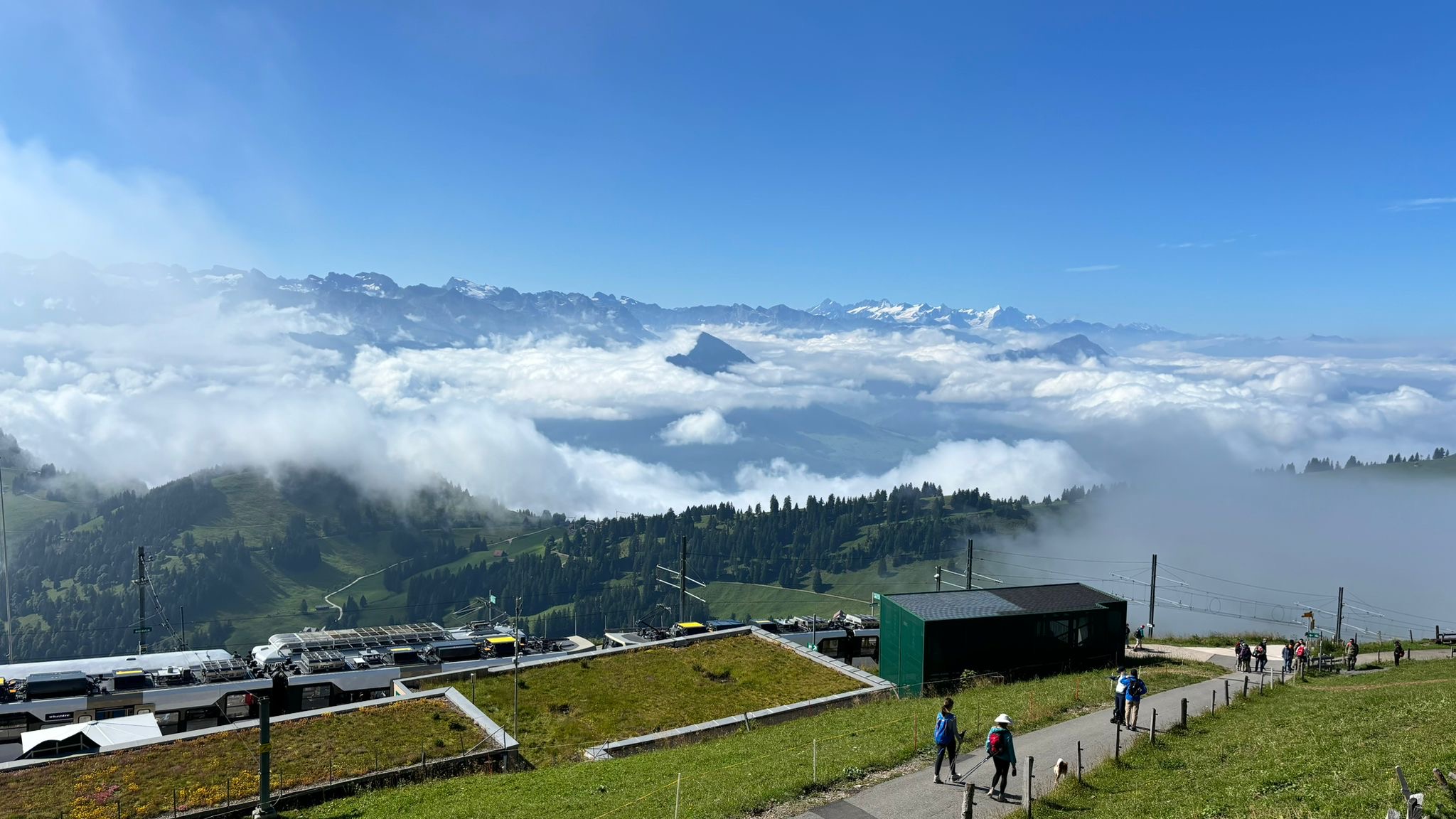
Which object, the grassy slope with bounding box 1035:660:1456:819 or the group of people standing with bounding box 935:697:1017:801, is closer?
the grassy slope with bounding box 1035:660:1456:819

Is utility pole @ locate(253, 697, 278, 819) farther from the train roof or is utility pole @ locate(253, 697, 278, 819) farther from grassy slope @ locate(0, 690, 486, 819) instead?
the train roof

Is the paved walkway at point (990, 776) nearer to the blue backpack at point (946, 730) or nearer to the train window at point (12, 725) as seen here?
the blue backpack at point (946, 730)

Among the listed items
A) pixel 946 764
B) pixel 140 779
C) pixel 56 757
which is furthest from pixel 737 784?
pixel 56 757

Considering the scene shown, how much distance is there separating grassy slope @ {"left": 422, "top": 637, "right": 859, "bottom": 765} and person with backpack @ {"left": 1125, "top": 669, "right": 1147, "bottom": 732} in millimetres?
20357

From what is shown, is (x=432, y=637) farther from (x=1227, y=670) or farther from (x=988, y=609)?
(x=1227, y=670)

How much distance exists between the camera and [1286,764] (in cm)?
2145

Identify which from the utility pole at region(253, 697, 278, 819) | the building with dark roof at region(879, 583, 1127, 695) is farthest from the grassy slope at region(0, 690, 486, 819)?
the building with dark roof at region(879, 583, 1127, 695)

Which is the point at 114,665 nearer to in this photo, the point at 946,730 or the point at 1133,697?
the point at 946,730

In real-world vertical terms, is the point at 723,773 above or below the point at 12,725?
above

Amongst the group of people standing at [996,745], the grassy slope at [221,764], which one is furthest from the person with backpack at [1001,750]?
the grassy slope at [221,764]

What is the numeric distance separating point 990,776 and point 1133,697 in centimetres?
667

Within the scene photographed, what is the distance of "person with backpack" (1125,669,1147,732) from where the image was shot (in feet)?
90.7

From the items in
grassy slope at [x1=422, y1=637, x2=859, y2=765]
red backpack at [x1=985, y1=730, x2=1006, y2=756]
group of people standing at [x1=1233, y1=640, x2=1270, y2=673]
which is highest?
red backpack at [x1=985, y1=730, x2=1006, y2=756]

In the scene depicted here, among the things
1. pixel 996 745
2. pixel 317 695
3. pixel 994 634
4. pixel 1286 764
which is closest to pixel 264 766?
pixel 996 745
